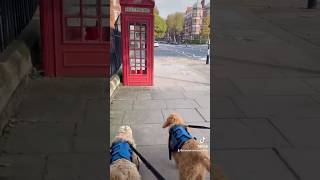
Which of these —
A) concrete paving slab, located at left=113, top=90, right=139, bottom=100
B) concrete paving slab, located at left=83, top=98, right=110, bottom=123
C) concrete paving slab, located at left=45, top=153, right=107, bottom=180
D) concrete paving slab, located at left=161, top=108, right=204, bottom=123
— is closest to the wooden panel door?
concrete paving slab, located at left=113, top=90, right=139, bottom=100

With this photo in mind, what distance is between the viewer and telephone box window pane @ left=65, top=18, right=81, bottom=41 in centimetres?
672

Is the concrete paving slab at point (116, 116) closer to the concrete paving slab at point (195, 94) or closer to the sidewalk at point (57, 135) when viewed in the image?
the sidewalk at point (57, 135)

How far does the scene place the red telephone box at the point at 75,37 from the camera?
259 inches

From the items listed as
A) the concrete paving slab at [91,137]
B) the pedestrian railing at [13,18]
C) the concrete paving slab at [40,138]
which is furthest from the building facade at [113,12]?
the concrete paving slab at [40,138]

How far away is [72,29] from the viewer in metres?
6.77

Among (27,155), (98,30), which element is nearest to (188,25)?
(27,155)

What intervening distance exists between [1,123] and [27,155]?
64cm

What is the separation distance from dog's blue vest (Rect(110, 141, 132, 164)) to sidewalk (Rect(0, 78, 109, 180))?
581 millimetres

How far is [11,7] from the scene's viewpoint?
6121mm
